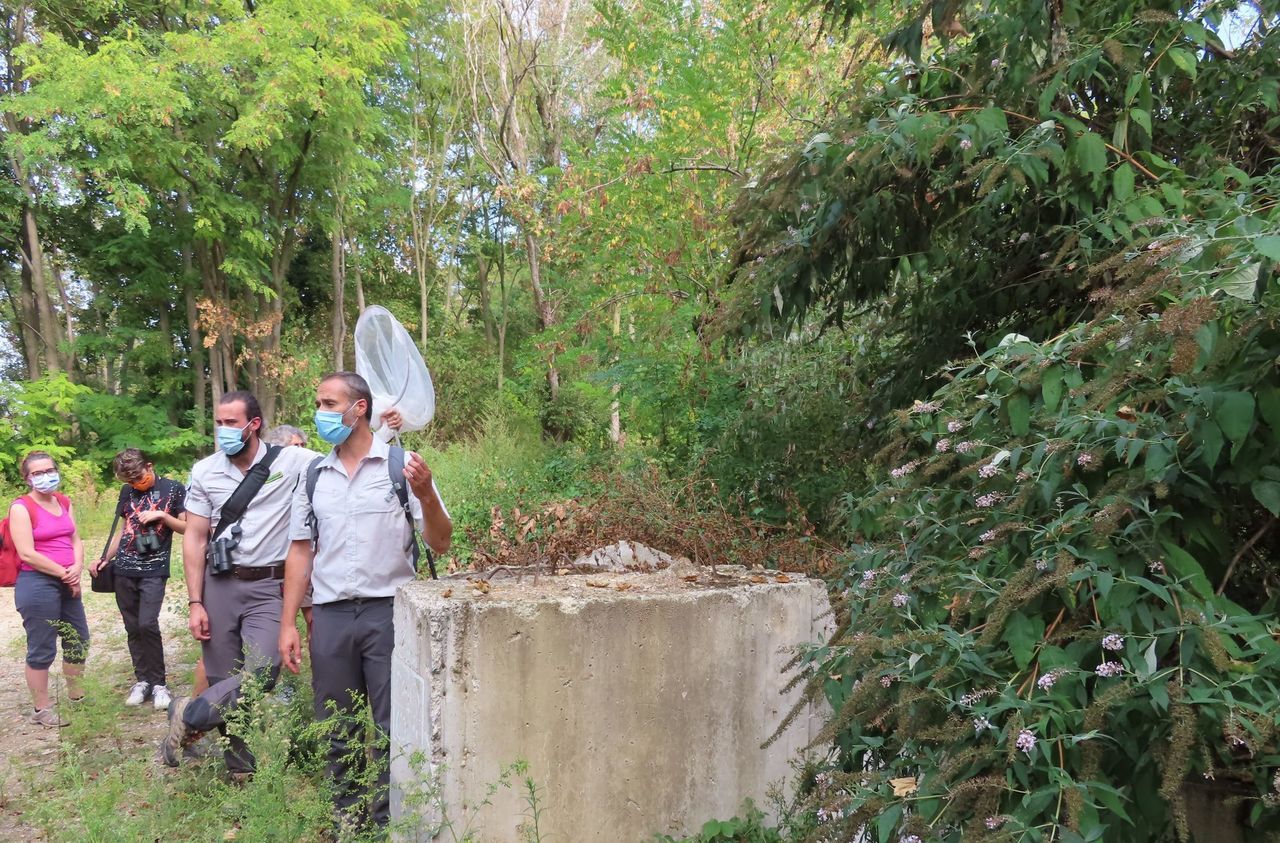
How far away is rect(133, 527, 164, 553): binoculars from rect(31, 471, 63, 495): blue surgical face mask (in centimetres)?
65

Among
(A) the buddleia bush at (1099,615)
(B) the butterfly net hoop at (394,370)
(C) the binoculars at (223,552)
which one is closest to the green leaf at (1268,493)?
(A) the buddleia bush at (1099,615)

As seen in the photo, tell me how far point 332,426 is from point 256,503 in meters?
0.98

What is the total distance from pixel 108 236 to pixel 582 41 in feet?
35.3

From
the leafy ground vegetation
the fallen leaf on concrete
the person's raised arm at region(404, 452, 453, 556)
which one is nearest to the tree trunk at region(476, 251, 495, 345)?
the leafy ground vegetation

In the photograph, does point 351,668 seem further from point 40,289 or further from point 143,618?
point 40,289

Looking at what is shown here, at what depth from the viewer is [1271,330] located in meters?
1.45

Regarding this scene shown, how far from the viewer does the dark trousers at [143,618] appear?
17.9 feet

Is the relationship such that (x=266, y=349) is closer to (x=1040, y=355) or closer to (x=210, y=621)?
(x=210, y=621)

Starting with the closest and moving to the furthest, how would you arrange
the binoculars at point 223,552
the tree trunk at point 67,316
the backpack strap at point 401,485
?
1. the backpack strap at point 401,485
2. the binoculars at point 223,552
3. the tree trunk at point 67,316

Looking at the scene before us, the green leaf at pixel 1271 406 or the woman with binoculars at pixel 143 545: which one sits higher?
the green leaf at pixel 1271 406

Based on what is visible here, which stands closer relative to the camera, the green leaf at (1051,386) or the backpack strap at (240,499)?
the green leaf at (1051,386)

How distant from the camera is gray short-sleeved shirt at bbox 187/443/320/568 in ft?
13.5

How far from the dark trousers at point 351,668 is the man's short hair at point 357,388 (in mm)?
879

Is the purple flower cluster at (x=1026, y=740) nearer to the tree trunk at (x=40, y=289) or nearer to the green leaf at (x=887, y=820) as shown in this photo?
the green leaf at (x=887, y=820)
